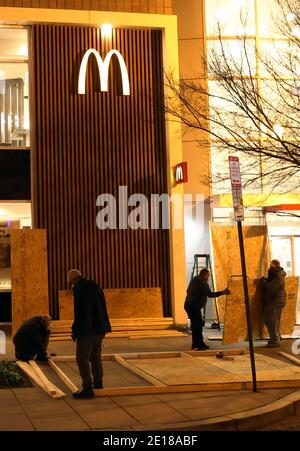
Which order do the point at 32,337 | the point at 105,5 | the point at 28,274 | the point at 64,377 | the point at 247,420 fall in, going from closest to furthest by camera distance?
the point at 247,420, the point at 64,377, the point at 32,337, the point at 28,274, the point at 105,5

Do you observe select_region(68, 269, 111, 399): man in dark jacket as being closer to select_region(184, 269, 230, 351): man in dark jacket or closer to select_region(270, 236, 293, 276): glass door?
select_region(184, 269, 230, 351): man in dark jacket

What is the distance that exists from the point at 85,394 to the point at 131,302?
8.64m

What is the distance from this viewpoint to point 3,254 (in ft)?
61.1

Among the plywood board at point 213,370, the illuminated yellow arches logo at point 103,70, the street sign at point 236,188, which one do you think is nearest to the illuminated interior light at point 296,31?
the illuminated yellow arches logo at point 103,70

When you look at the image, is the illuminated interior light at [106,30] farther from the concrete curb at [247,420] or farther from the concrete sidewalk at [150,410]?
the concrete curb at [247,420]

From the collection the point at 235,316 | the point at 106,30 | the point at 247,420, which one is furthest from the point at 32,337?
the point at 106,30

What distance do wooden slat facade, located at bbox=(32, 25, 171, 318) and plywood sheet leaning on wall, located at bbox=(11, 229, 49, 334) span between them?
0.83 m

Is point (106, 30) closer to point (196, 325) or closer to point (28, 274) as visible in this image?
point (28, 274)

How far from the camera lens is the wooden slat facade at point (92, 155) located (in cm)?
1816

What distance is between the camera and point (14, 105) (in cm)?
1877

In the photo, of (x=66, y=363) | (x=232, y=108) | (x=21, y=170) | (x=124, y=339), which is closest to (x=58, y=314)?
(x=124, y=339)

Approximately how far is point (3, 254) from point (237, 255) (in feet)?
20.0

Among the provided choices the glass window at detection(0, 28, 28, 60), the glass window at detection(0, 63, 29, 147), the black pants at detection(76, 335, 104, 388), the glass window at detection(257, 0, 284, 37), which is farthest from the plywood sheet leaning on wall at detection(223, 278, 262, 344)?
the glass window at detection(257, 0, 284, 37)

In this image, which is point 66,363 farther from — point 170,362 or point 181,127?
point 181,127
